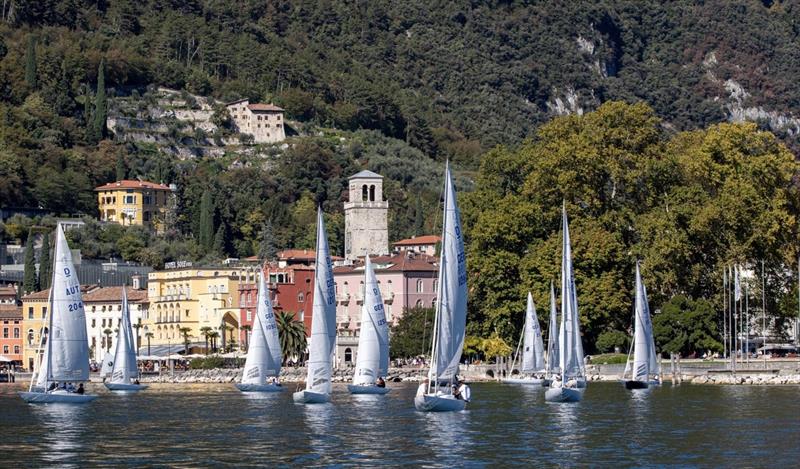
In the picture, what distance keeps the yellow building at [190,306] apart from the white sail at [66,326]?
71.8 metres

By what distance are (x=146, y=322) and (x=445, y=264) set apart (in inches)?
3997

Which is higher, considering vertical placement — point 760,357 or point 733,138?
point 733,138

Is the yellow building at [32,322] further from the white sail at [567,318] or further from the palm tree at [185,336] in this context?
the white sail at [567,318]

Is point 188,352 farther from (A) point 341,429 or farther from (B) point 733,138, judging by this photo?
(A) point 341,429

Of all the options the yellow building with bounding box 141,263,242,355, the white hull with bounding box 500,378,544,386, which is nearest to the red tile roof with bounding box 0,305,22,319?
the yellow building with bounding box 141,263,242,355

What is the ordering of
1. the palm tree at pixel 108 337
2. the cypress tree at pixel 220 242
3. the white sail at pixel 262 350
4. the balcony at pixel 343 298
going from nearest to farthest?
1. the white sail at pixel 262 350
2. the balcony at pixel 343 298
3. the palm tree at pixel 108 337
4. the cypress tree at pixel 220 242

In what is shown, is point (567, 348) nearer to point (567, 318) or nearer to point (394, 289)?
point (567, 318)

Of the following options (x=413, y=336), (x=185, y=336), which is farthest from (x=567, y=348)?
(x=185, y=336)

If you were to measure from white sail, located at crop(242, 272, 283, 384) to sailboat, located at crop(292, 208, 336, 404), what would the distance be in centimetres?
1464

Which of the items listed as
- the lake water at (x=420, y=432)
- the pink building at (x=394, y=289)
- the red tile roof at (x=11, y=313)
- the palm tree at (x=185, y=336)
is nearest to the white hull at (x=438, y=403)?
the lake water at (x=420, y=432)

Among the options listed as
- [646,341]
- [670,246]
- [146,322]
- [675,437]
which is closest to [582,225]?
[670,246]

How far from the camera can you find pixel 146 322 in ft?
538

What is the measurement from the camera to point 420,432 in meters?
63.9

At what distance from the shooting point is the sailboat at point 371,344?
82.1 m
